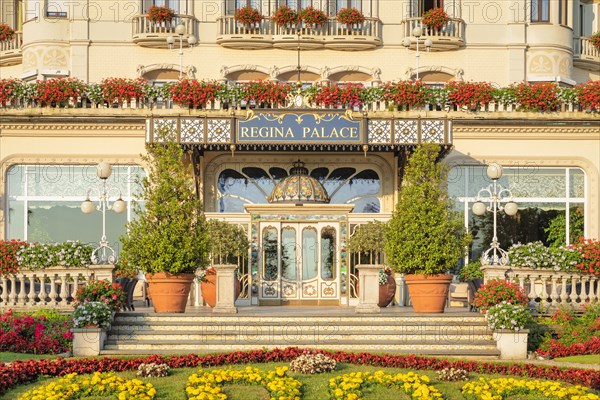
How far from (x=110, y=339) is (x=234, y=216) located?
32.0ft

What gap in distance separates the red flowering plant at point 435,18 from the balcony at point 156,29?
24.4 ft

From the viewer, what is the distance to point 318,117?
3400 cm

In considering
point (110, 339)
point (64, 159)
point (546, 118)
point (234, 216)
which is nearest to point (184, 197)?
point (110, 339)

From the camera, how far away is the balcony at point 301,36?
3950cm

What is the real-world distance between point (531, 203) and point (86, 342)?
16397 mm

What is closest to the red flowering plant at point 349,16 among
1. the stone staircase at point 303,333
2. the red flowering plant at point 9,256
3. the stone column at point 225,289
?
the stone column at point 225,289

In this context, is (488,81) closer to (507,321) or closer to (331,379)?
(507,321)

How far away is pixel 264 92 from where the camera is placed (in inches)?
1415

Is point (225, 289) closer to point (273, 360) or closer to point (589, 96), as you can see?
point (273, 360)

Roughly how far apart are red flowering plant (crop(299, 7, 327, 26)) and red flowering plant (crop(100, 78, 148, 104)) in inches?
242

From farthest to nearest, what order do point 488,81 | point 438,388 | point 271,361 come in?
point 488,81, point 271,361, point 438,388

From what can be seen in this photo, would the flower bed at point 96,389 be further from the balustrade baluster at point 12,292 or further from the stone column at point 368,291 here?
the balustrade baluster at point 12,292

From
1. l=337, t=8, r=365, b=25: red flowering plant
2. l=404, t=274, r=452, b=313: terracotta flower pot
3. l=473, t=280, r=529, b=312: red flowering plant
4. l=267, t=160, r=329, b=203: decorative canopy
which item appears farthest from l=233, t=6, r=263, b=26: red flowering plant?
l=473, t=280, r=529, b=312: red flowering plant

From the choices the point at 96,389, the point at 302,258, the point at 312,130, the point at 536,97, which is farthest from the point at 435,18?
the point at 96,389
